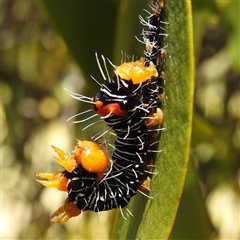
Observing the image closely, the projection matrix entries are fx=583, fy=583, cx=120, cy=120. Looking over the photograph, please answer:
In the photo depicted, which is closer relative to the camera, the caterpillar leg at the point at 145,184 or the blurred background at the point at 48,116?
the caterpillar leg at the point at 145,184

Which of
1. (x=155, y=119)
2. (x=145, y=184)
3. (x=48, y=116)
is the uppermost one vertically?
(x=155, y=119)

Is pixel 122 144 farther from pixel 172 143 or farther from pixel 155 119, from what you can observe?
pixel 172 143

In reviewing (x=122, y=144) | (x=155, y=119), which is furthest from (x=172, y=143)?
(x=122, y=144)

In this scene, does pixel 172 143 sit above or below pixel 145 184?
above

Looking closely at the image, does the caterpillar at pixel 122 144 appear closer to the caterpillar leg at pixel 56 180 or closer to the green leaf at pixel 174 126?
the caterpillar leg at pixel 56 180

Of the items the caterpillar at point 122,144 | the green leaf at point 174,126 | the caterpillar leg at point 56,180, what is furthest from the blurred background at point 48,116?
the green leaf at point 174,126

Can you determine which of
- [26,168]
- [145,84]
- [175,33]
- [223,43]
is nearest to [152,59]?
[145,84]

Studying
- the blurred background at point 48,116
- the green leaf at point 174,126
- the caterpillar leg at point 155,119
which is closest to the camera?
the green leaf at point 174,126

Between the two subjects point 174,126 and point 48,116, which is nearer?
point 174,126

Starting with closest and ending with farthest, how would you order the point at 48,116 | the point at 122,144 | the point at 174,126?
1. the point at 174,126
2. the point at 122,144
3. the point at 48,116
